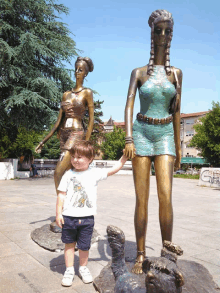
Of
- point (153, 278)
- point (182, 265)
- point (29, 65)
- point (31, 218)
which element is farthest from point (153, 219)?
point (29, 65)

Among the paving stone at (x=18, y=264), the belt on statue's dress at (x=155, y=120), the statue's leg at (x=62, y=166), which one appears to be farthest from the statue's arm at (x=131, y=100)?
the paving stone at (x=18, y=264)

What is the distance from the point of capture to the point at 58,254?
3.70 meters

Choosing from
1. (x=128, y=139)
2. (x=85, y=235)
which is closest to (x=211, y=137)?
(x=128, y=139)

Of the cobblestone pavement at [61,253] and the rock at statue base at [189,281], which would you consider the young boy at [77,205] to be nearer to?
the rock at statue base at [189,281]

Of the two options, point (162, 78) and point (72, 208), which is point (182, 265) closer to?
point (72, 208)

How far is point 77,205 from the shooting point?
2768 mm

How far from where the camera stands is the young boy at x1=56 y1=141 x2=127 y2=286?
2.77 metres

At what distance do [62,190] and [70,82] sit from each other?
1558cm

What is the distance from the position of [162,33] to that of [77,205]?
1.94 m

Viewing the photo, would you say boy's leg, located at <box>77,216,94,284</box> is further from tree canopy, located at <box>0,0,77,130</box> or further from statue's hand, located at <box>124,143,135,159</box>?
tree canopy, located at <box>0,0,77,130</box>

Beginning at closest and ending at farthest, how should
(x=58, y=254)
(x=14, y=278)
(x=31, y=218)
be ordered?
(x=14, y=278) < (x=58, y=254) < (x=31, y=218)

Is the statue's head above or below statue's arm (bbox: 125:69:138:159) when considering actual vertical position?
Result: above

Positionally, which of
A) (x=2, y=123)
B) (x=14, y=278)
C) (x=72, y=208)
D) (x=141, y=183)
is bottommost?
(x=14, y=278)

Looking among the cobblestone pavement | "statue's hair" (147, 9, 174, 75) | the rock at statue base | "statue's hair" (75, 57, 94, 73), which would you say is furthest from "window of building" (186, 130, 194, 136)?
the rock at statue base
